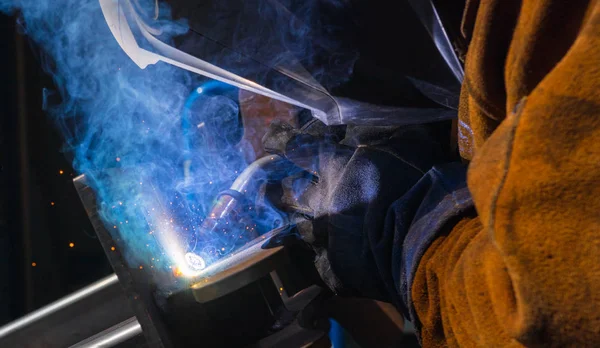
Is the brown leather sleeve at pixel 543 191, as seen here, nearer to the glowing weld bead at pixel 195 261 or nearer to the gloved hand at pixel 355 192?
the gloved hand at pixel 355 192

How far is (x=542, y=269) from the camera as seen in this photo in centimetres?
52

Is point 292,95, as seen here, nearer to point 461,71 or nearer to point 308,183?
point 308,183

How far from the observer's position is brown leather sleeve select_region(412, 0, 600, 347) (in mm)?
492

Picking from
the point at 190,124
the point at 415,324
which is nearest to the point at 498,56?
the point at 415,324

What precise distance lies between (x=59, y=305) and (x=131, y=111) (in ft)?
5.20

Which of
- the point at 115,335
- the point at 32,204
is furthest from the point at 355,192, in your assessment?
the point at 32,204

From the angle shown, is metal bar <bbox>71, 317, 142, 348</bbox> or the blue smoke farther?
the blue smoke

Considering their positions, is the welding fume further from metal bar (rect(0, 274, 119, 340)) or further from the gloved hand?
metal bar (rect(0, 274, 119, 340))

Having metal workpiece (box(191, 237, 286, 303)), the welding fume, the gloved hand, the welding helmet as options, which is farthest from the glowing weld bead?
the welding helmet

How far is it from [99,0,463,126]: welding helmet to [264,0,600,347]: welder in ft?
1.80

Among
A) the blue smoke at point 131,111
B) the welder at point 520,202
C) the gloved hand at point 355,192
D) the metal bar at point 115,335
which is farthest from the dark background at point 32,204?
the welder at point 520,202

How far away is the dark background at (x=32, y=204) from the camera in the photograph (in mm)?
2643

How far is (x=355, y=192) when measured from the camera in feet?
4.62

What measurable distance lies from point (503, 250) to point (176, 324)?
140cm
